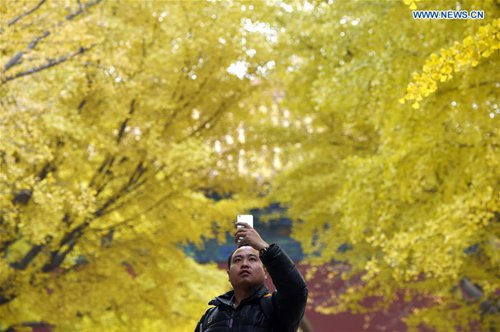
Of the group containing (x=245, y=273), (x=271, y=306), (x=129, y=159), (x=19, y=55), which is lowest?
(x=271, y=306)

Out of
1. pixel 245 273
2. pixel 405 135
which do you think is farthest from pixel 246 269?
pixel 405 135

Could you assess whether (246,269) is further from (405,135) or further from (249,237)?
(405,135)

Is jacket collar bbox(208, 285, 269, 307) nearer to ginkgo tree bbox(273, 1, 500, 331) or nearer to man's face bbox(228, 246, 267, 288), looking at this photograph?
man's face bbox(228, 246, 267, 288)

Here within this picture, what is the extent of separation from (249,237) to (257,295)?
0.32 m

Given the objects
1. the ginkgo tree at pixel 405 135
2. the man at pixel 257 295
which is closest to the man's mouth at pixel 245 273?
the man at pixel 257 295

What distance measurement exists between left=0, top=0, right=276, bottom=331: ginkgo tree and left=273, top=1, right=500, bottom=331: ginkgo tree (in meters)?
1.57

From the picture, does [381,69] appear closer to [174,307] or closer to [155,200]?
[155,200]

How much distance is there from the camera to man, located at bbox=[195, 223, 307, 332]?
3811mm

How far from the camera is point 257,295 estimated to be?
401 centimetres

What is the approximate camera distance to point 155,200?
502 inches

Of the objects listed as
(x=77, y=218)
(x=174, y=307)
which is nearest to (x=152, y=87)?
(x=77, y=218)

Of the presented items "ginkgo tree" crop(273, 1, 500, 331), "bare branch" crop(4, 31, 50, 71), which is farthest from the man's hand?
"bare branch" crop(4, 31, 50, 71)

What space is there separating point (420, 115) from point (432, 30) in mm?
1150

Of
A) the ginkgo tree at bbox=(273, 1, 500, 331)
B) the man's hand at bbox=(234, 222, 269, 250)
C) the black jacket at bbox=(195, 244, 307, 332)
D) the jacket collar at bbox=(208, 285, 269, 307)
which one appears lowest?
the black jacket at bbox=(195, 244, 307, 332)
